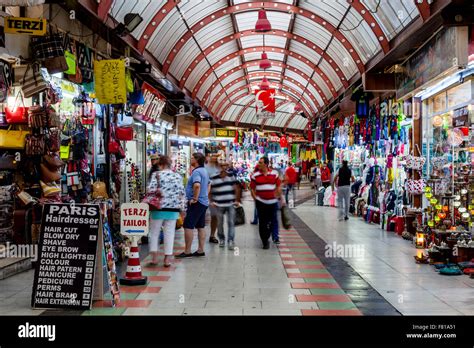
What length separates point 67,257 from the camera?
248 inches

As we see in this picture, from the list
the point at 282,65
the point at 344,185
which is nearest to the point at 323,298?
the point at 344,185

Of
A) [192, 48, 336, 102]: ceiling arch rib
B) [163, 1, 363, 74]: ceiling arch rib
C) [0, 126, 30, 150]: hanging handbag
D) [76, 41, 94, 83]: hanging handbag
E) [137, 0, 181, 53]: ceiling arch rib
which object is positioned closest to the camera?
[0, 126, 30, 150]: hanging handbag

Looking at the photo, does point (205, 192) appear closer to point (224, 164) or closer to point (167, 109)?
point (224, 164)

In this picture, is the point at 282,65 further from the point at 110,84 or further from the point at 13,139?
the point at 13,139

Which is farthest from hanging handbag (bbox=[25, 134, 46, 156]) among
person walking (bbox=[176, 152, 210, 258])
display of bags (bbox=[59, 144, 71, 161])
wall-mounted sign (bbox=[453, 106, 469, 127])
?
wall-mounted sign (bbox=[453, 106, 469, 127])

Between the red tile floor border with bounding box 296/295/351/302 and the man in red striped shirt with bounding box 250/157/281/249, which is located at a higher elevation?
the man in red striped shirt with bounding box 250/157/281/249

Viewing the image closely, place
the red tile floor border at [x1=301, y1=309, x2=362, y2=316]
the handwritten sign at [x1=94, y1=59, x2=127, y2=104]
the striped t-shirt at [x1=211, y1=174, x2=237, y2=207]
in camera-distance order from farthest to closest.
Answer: the striped t-shirt at [x1=211, y1=174, x2=237, y2=207], the handwritten sign at [x1=94, y1=59, x2=127, y2=104], the red tile floor border at [x1=301, y1=309, x2=362, y2=316]

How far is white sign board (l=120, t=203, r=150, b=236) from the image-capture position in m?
7.49

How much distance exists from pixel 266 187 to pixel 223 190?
2.53 feet

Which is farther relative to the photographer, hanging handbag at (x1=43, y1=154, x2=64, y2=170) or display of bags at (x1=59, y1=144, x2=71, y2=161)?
display of bags at (x1=59, y1=144, x2=71, y2=161)

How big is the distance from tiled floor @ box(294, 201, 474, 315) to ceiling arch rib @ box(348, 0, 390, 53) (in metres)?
4.06

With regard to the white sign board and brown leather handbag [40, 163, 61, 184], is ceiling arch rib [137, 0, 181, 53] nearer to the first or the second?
brown leather handbag [40, 163, 61, 184]

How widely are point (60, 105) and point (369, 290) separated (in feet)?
19.4

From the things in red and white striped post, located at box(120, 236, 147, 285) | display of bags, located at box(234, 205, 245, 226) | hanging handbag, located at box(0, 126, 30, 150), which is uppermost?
hanging handbag, located at box(0, 126, 30, 150)
